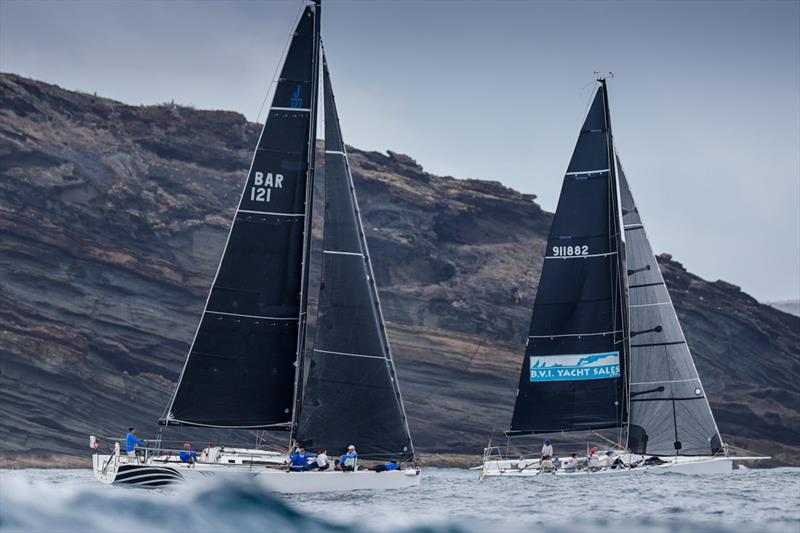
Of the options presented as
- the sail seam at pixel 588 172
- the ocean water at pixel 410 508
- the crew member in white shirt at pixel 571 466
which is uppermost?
the sail seam at pixel 588 172

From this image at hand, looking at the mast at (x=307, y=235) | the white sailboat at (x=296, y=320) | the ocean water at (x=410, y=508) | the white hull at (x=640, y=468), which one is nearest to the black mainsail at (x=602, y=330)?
the white hull at (x=640, y=468)

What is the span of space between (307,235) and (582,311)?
10264mm

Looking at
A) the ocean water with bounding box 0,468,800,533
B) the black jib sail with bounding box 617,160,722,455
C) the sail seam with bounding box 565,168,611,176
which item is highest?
the sail seam with bounding box 565,168,611,176

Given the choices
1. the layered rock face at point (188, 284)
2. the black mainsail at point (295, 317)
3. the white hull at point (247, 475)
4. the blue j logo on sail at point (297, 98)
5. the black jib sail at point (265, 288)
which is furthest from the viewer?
the layered rock face at point (188, 284)

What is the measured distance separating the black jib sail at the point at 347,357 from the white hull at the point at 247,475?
1.11m

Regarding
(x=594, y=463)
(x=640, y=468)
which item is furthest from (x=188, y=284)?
(x=640, y=468)

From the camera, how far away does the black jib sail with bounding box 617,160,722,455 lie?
31688 millimetres

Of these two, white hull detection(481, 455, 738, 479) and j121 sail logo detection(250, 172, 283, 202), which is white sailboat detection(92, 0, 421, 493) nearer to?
j121 sail logo detection(250, 172, 283, 202)

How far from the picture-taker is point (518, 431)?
1303 inches

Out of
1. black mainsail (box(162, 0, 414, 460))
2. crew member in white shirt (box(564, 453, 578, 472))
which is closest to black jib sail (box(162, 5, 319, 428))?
black mainsail (box(162, 0, 414, 460))

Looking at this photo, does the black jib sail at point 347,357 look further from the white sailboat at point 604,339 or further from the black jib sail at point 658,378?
the black jib sail at point 658,378

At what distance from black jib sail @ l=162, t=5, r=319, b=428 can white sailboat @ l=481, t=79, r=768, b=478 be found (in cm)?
830

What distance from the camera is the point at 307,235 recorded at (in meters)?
25.9

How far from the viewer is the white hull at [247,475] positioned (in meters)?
22.5
